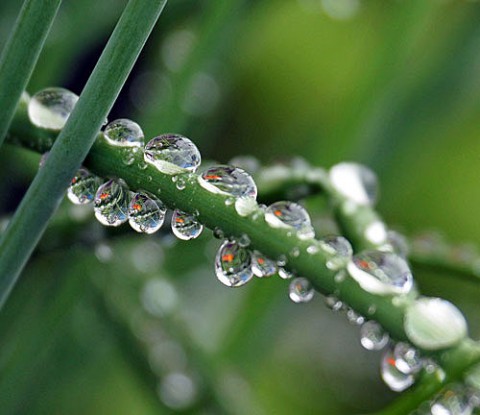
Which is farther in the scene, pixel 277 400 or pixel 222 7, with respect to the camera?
pixel 277 400

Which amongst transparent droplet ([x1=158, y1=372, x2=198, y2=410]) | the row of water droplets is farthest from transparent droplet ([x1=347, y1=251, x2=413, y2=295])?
transparent droplet ([x1=158, y1=372, x2=198, y2=410])

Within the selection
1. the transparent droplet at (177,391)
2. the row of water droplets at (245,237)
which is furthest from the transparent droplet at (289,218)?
the transparent droplet at (177,391)

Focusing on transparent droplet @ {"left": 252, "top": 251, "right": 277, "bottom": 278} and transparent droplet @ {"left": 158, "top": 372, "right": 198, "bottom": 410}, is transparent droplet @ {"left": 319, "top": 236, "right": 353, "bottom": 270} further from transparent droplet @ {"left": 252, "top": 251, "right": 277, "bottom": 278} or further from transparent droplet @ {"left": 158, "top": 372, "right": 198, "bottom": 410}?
transparent droplet @ {"left": 158, "top": 372, "right": 198, "bottom": 410}

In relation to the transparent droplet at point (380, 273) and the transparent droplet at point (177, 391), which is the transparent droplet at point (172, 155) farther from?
the transparent droplet at point (177, 391)

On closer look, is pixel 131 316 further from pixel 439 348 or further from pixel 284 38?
pixel 284 38

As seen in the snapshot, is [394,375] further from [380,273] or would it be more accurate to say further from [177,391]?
[177,391]

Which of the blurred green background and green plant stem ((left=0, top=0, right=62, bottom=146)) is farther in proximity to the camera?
the blurred green background

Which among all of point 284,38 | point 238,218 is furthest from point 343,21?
point 238,218
